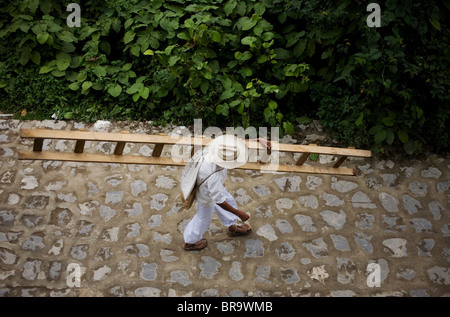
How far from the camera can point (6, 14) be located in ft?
21.5

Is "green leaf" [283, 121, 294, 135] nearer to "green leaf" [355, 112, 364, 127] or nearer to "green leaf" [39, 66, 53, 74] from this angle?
"green leaf" [355, 112, 364, 127]

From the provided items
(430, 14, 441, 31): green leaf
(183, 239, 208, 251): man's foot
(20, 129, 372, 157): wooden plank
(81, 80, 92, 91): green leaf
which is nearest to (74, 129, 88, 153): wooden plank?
(20, 129, 372, 157): wooden plank

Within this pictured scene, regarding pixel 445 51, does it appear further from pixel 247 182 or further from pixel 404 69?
pixel 247 182

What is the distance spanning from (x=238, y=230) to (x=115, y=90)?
9.06 feet

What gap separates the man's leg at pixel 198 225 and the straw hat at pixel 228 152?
664mm

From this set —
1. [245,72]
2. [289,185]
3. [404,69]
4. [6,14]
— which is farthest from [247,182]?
[6,14]

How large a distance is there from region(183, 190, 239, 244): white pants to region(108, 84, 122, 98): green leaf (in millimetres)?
2487

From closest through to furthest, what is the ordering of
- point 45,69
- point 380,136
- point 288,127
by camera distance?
point 380,136 < point 288,127 < point 45,69

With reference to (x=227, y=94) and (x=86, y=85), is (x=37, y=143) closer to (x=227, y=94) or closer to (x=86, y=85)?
(x=86, y=85)

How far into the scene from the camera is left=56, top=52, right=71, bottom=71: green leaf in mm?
6344

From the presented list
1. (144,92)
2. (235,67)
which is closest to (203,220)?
(144,92)

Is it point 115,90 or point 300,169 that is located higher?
point 115,90

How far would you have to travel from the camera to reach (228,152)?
3.88 metres

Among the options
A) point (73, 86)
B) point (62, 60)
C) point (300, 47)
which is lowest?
point (73, 86)
